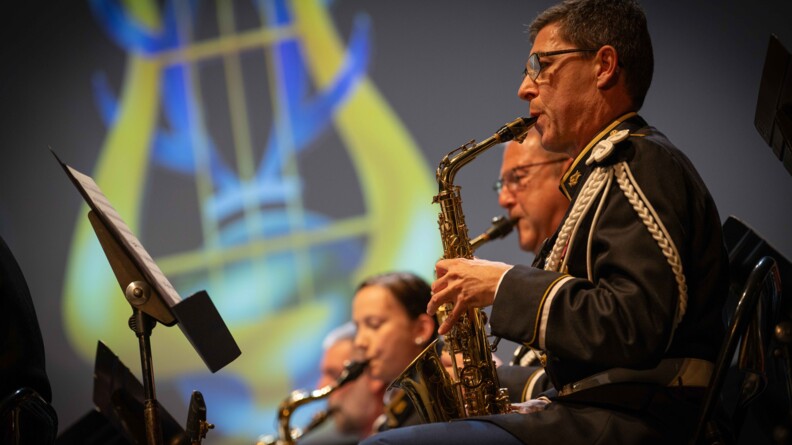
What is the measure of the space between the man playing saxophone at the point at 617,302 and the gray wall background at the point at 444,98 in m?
2.33

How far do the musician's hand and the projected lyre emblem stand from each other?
2555 millimetres

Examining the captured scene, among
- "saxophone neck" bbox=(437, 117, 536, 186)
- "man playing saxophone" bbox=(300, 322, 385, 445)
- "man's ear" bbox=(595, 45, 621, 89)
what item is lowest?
"man playing saxophone" bbox=(300, 322, 385, 445)

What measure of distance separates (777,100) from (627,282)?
0.57 metres

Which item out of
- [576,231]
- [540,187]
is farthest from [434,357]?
[540,187]

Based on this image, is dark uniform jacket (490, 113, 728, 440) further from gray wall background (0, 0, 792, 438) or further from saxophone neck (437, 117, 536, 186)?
gray wall background (0, 0, 792, 438)

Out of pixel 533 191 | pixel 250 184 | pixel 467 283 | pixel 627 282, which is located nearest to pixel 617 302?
pixel 627 282

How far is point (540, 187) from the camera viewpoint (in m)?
3.64

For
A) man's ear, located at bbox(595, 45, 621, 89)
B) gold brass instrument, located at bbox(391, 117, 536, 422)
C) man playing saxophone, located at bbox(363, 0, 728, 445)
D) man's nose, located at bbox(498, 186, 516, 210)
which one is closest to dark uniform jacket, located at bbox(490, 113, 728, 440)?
man playing saxophone, located at bbox(363, 0, 728, 445)

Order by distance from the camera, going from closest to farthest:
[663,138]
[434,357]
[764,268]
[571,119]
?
[764,268] < [663,138] < [571,119] < [434,357]

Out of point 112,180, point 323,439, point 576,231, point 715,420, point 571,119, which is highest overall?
point 112,180

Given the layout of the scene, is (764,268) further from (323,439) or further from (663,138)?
(323,439)

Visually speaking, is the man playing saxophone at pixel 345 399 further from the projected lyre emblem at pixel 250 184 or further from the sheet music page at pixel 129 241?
the sheet music page at pixel 129 241

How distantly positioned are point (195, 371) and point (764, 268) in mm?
3524

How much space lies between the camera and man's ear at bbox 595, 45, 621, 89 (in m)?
2.25
